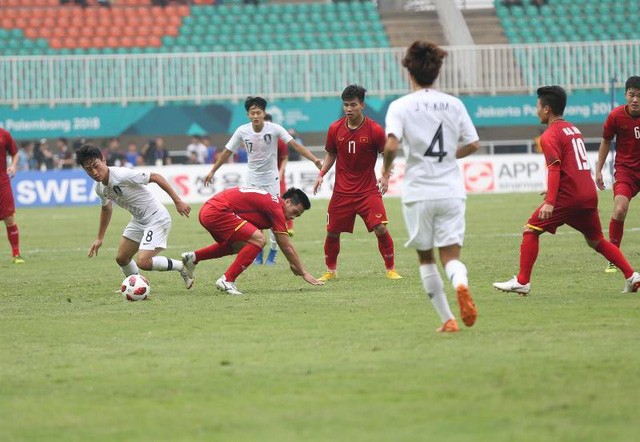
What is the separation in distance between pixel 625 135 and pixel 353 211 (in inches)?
132

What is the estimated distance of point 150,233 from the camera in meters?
13.1

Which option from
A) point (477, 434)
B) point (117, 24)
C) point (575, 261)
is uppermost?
point (117, 24)

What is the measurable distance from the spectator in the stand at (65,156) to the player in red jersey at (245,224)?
22940 millimetres

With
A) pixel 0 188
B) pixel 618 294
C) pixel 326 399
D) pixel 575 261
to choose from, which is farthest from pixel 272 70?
pixel 326 399

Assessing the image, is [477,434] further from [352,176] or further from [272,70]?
[272,70]

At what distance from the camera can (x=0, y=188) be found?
A: 18266 millimetres

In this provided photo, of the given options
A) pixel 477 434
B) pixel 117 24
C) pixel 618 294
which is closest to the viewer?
pixel 477 434

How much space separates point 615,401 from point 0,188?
1361 cm

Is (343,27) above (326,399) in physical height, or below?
above

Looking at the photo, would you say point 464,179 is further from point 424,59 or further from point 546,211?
point 424,59

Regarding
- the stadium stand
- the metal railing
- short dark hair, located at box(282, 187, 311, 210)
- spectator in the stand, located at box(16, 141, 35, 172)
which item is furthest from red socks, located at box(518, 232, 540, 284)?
the stadium stand

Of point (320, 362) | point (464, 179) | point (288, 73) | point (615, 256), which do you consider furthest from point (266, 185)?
point (288, 73)

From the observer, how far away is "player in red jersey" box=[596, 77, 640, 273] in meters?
13.2

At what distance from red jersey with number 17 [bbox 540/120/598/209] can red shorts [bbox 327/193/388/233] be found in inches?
151
